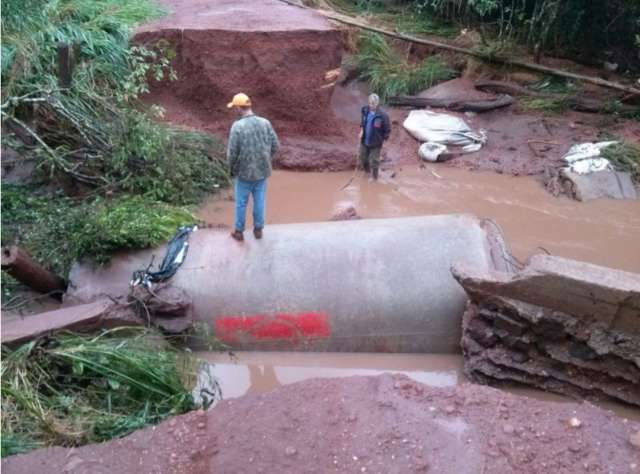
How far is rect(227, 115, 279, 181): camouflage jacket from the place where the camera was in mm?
6316

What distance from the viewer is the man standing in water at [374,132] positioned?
32.9ft

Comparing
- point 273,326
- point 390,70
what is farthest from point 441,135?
point 273,326

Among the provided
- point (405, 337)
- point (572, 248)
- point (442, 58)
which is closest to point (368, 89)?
point (442, 58)

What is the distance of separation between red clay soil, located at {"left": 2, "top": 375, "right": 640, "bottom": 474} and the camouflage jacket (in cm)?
212

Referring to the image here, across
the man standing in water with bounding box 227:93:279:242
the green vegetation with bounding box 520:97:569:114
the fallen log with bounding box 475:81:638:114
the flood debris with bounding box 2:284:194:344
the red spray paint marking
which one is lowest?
the red spray paint marking

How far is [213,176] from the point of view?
9.72 m

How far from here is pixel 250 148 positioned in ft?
20.7

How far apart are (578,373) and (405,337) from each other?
139cm

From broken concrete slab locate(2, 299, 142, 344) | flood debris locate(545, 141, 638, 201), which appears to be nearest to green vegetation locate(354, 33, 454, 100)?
flood debris locate(545, 141, 638, 201)

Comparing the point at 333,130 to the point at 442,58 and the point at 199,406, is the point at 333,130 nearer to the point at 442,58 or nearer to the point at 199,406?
the point at 442,58

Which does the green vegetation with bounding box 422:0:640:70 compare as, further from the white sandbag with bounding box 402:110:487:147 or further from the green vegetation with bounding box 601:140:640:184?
the green vegetation with bounding box 601:140:640:184

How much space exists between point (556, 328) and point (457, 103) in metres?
7.25

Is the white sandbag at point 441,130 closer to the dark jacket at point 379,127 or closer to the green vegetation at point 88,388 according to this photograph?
the dark jacket at point 379,127

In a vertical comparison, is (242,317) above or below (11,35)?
below
